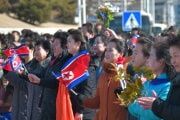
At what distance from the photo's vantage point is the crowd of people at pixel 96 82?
4.94m

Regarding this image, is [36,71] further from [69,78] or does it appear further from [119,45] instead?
[119,45]

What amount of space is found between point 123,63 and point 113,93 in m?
0.54

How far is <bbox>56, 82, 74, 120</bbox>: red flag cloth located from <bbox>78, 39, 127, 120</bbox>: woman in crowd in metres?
0.49

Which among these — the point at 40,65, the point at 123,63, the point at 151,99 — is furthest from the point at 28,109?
the point at 151,99

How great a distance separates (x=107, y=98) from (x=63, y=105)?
842 mm

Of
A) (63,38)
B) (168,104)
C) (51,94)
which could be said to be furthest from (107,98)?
(168,104)

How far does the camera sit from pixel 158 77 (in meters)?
5.16

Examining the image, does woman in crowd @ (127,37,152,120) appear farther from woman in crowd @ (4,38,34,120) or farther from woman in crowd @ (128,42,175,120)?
woman in crowd @ (4,38,34,120)

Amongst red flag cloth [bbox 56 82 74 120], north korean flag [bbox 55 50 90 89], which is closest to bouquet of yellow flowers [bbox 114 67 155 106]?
north korean flag [bbox 55 50 90 89]

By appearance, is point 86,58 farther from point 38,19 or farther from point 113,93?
point 38,19

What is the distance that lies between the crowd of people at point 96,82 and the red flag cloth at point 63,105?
0.02 meters

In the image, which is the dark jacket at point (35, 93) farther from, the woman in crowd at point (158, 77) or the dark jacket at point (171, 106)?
the dark jacket at point (171, 106)

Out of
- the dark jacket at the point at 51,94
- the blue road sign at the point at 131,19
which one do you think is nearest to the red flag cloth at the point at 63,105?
the dark jacket at the point at 51,94

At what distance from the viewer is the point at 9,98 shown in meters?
8.95
